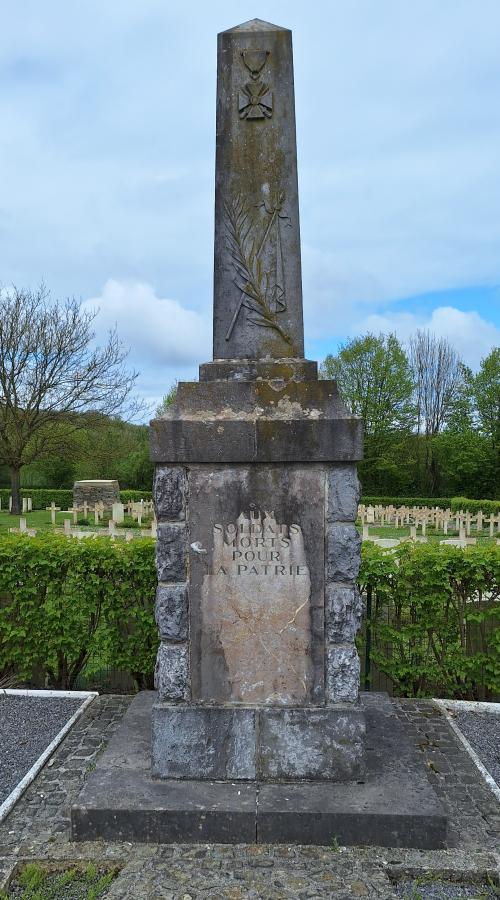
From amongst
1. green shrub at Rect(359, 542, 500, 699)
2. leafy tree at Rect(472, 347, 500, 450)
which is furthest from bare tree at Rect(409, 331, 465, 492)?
green shrub at Rect(359, 542, 500, 699)

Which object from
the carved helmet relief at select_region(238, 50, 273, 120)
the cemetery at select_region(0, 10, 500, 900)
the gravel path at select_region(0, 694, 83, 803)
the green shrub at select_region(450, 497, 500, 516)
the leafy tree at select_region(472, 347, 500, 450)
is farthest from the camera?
the leafy tree at select_region(472, 347, 500, 450)

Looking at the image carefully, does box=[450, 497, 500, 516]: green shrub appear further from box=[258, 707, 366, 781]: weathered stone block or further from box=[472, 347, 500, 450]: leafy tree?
box=[258, 707, 366, 781]: weathered stone block

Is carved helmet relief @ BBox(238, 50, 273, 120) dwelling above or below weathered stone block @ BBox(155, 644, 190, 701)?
above

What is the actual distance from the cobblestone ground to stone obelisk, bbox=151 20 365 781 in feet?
1.73

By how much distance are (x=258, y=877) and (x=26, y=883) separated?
4.01 feet

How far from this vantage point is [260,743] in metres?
4.09

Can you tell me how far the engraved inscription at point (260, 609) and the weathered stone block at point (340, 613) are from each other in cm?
14

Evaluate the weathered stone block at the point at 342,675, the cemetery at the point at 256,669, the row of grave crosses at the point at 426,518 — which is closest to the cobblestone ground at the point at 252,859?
the cemetery at the point at 256,669

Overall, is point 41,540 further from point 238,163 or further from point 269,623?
point 238,163

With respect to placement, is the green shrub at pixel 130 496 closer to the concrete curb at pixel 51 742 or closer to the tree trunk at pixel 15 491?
the tree trunk at pixel 15 491

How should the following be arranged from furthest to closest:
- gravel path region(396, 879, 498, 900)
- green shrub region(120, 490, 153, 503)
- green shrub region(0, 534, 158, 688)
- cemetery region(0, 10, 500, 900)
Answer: green shrub region(120, 490, 153, 503) → green shrub region(0, 534, 158, 688) → cemetery region(0, 10, 500, 900) → gravel path region(396, 879, 498, 900)

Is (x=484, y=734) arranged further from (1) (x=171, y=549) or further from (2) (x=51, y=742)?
(2) (x=51, y=742)

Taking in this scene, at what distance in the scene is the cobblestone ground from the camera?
3.28 metres

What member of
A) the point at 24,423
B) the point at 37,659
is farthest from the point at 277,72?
the point at 24,423
